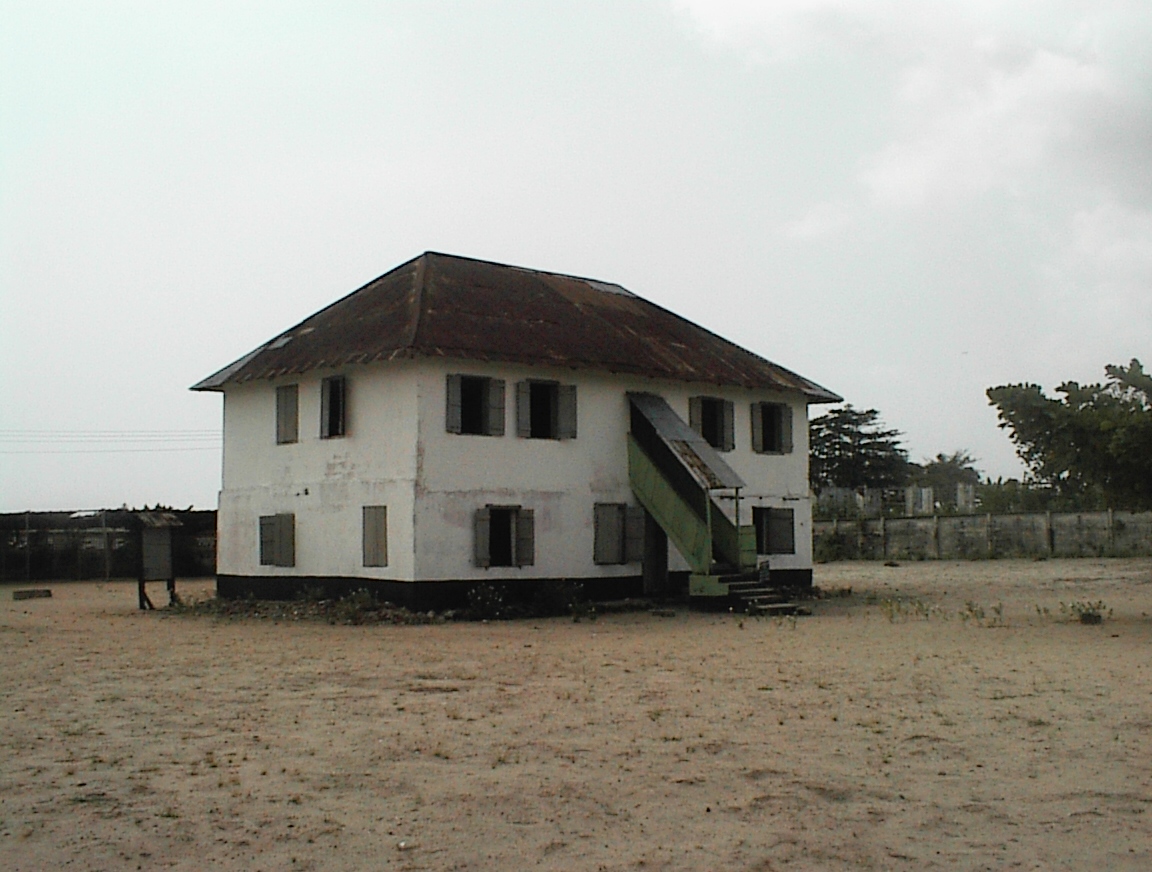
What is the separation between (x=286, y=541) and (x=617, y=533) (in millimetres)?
6221

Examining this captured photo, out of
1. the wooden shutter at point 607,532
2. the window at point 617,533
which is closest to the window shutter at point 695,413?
the window at point 617,533

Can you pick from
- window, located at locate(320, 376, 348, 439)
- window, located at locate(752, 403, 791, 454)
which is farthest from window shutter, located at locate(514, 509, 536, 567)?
window, located at locate(752, 403, 791, 454)

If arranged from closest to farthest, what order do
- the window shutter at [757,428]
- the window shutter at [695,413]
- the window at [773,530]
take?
the window shutter at [695,413], the window at [773,530], the window shutter at [757,428]

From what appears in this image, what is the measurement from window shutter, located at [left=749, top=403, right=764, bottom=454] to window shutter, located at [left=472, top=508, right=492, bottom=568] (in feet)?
24.6

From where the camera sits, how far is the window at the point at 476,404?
2067 cm

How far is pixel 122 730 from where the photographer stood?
924 centimetres

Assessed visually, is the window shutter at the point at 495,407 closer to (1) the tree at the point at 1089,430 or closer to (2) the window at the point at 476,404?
(2) the window at the point at 476,404

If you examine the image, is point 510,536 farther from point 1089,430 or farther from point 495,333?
point 1089,430

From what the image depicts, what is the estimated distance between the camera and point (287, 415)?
2308 centimetres

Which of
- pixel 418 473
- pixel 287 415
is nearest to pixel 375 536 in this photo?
pixel 418 473

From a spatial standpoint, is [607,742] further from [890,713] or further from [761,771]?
[890,713]

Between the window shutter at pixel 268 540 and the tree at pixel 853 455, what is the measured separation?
39.6 meters

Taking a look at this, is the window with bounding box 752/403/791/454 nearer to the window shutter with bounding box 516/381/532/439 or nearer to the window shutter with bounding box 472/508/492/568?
the window shutter with bounding box 516/381/532/439

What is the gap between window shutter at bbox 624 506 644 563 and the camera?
23000 millimetres
